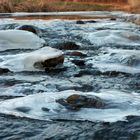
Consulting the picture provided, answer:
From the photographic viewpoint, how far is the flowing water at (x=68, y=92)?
3125 millimetres

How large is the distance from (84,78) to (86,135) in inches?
74.5

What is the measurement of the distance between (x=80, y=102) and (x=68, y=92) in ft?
1.05

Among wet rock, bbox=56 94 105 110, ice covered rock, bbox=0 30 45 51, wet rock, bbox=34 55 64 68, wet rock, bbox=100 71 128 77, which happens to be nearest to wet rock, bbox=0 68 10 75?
wet rock, bbox=34 55 64 68

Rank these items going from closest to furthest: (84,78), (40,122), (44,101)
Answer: (40,122) < (44,101) < (84,78)

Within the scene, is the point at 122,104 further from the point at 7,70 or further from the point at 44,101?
the point at 7,70

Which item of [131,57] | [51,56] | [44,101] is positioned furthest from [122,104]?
[131,57]

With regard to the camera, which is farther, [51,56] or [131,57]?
[131,57]

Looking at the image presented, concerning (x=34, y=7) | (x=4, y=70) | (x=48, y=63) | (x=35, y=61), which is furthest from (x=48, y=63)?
(x=34, y=7)

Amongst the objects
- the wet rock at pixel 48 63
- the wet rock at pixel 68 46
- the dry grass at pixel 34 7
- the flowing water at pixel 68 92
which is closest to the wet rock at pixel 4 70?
the flowing water at pixel 68 92

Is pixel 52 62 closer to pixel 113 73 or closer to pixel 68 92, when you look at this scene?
pixel 113 73

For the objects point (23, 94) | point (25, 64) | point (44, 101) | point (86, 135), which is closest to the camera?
point (86, 135)

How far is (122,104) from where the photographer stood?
3732mm

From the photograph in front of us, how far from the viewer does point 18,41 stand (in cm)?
731

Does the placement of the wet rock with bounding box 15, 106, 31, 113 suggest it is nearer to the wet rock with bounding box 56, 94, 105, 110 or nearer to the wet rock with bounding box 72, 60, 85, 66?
the wet rock with bounding box 56, 94, 105, 110
